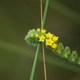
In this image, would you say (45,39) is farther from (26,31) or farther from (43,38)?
(26,31)

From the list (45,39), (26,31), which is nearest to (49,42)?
(45,39)

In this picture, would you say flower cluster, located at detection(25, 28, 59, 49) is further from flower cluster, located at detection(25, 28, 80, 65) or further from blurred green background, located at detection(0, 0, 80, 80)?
blurred green background, located at detection(0, 0, 80, 80)

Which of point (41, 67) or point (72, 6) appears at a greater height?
point (72, 6)

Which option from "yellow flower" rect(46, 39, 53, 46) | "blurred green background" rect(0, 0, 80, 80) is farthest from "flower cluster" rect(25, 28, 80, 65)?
"blurred green background" rect(0, 0, 80, 80)

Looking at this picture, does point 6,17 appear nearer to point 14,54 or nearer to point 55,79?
point 14,54

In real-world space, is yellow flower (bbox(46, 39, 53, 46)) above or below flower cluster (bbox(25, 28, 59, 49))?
below

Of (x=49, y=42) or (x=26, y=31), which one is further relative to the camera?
(x=26, y=31)

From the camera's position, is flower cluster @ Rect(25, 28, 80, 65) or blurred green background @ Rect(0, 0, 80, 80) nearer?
flower cluster @ Rect(25, 28, 80, 65)

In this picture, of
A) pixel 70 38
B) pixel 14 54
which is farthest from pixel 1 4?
pixel 70 38
